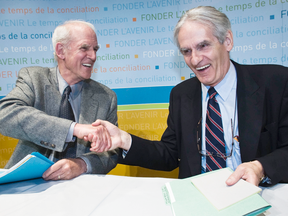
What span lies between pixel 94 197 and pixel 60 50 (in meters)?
1.64

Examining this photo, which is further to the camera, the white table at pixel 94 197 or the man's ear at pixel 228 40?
the man's ear at pixel 228 40

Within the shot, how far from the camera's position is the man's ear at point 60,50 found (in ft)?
7.11

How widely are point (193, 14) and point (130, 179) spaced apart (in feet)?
4.17

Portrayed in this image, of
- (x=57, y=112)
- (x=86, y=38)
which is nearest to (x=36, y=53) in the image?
(x=86, y=38)

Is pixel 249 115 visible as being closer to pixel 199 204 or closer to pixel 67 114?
pixel 199 204

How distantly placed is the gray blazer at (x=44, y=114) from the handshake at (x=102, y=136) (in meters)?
0.11

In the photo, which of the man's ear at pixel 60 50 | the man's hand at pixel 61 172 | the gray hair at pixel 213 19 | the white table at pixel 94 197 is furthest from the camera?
the man's ear at pixel 60 50

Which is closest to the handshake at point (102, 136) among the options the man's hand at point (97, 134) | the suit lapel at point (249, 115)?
the man's hand at point (97, 134)

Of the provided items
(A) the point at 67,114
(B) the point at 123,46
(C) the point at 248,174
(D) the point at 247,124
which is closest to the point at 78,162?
(A) the point at 67,114

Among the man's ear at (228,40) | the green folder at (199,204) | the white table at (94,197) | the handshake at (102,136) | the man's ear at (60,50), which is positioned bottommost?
the white table at (94,197)

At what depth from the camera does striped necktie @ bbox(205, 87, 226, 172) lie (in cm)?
159

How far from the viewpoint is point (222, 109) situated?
1.66 meters

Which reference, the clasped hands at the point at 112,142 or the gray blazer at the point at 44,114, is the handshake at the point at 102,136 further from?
the gray blazer at the point at 44,114

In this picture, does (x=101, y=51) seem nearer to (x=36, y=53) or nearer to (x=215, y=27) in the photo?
(x=36, y=53)
